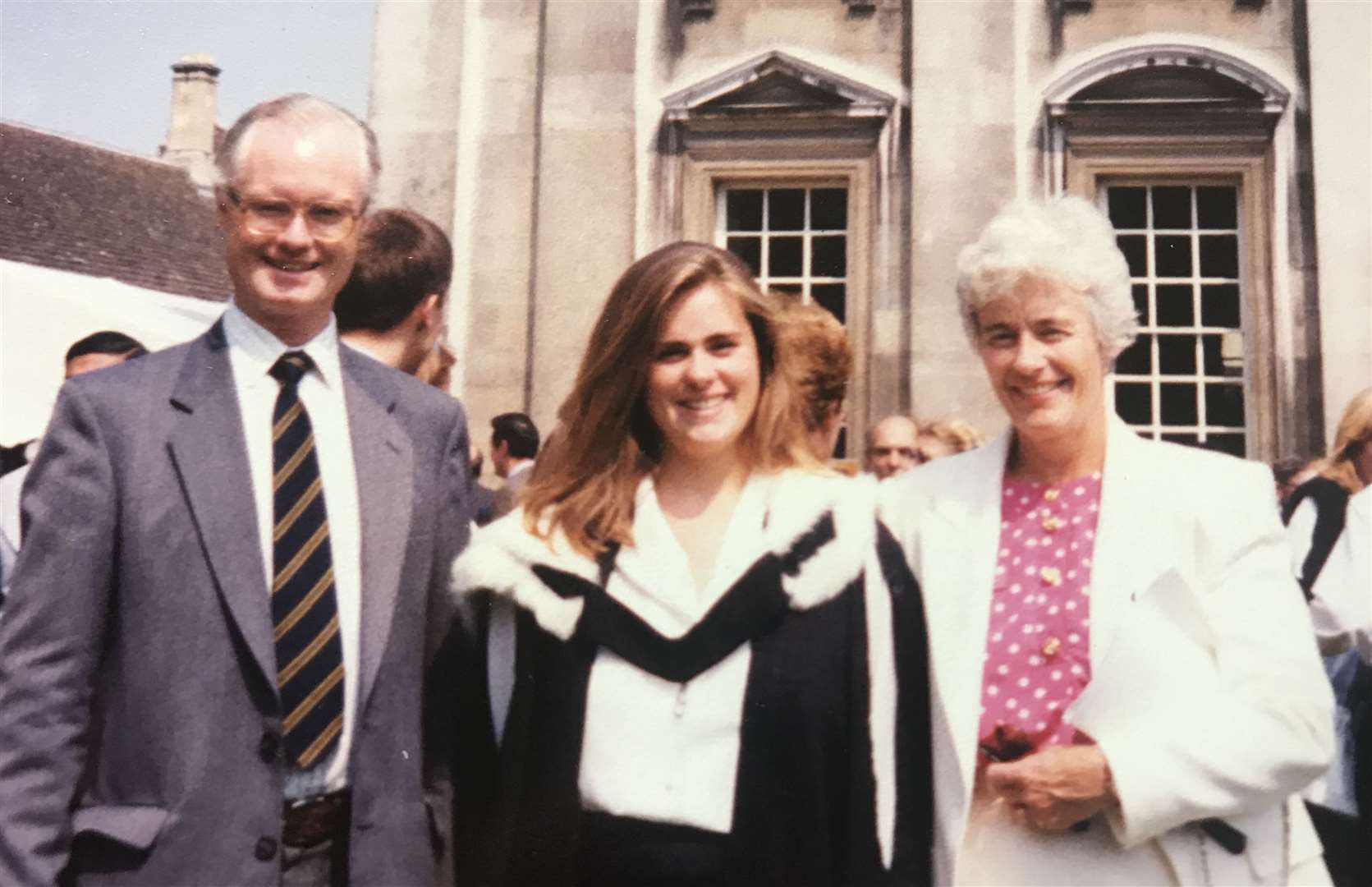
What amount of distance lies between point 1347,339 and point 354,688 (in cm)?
862

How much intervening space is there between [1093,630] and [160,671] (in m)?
1.70

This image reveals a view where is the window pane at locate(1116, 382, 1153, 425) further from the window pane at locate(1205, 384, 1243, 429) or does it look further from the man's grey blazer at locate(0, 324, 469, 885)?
the man's grey blazer at locate(0, 324, 469, 885)

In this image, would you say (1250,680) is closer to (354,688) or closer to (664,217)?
(354,688)

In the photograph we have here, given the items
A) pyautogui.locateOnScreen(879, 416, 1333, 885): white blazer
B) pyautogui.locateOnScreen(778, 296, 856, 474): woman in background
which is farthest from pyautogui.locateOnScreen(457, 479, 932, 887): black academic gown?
pyautogui.locateOnScreen(778, 296, 856, 474): woman in background

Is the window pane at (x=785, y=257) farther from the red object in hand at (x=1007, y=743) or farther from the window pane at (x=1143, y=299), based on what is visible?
the red object in hand at (x=1007, y=743)

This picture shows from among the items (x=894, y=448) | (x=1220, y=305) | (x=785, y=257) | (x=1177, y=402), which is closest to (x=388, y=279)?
(x=894, y=448)

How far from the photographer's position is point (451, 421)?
2541 mm

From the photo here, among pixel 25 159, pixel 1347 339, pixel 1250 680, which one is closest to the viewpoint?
pixel 1250 680

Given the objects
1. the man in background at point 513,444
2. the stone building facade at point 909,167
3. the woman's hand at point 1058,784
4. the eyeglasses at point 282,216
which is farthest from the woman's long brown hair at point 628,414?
the stone building facade at point 909,167

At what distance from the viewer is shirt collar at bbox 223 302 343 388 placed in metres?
2.33

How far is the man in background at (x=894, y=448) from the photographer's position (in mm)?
6113

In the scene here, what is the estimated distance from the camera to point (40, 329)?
5688 mm

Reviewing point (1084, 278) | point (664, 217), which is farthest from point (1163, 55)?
point (1084, 278)

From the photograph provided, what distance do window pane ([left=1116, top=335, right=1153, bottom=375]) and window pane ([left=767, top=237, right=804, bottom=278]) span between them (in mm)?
2519
